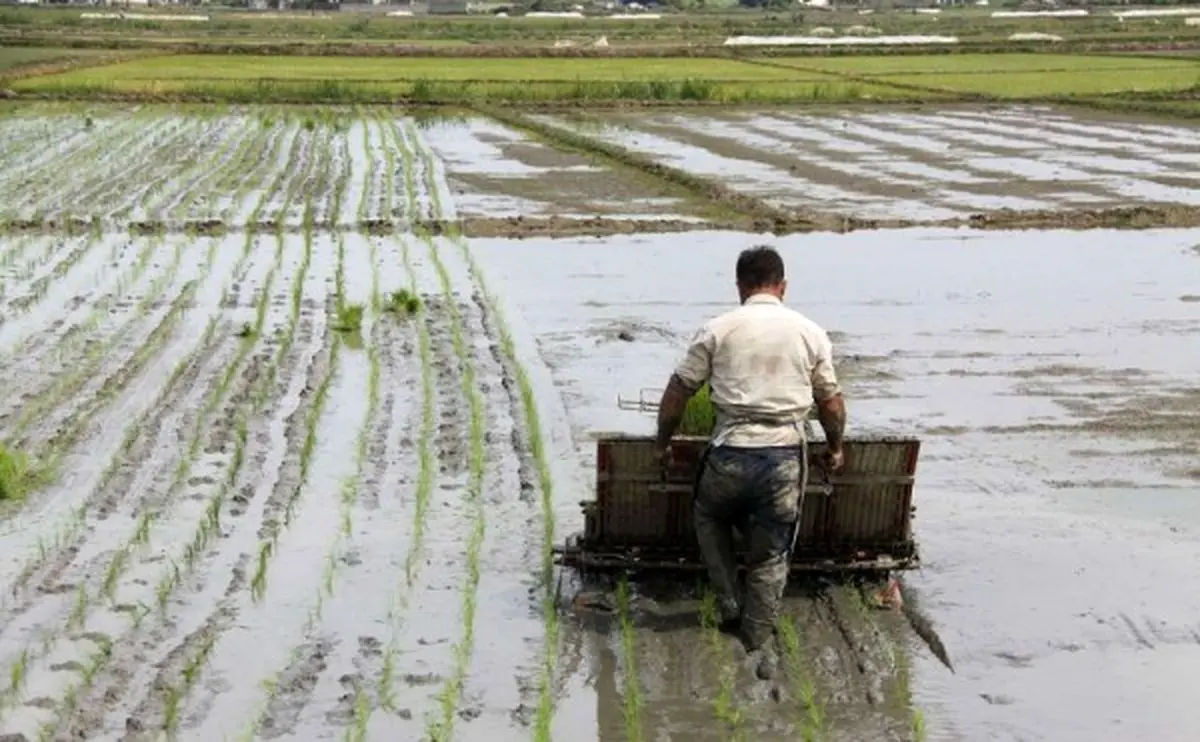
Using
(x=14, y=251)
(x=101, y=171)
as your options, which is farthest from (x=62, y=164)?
(x=14, y=251)

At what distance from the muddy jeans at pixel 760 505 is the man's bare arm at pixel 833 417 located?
0.14 meters

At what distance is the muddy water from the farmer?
0.90ft

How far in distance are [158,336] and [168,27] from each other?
171 ft

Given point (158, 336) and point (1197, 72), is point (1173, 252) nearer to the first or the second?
point (158, 336)

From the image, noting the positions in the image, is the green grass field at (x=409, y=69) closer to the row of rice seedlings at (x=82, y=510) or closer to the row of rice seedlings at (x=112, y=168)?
the row of rice seedlings at (x=112, y=168)

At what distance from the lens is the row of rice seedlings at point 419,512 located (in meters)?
4.77

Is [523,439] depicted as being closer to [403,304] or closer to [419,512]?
[419,512]

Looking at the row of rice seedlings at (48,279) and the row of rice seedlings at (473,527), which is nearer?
the row of rice seedlings at (473,527)

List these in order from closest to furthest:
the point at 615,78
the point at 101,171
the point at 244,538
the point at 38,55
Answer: the point at 244,538
the point at 101,171
the point at 615,78
the point at 38,55

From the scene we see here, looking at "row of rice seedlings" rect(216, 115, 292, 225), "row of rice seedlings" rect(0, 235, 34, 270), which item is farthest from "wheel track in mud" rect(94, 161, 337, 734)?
"row of rice seedlings" rect(216, 115, 292, 225)

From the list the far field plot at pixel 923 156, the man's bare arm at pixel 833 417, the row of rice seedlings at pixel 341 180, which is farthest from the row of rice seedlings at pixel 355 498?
the far field plot at pixel 923 156

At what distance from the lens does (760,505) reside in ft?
16.3

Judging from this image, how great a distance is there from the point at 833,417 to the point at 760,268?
1.65 ft

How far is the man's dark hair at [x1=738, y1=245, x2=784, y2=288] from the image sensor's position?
16.4 feet
